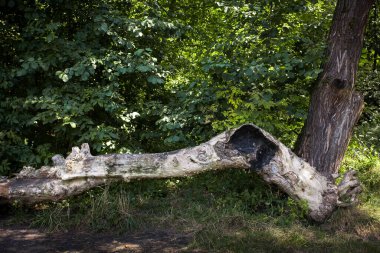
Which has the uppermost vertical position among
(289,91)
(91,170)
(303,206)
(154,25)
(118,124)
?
(154,25)

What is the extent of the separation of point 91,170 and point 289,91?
3.32 metres

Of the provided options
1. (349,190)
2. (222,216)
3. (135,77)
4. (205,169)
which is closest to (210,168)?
(205,169)

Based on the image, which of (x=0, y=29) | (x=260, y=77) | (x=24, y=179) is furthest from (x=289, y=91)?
(x=0, y=29)

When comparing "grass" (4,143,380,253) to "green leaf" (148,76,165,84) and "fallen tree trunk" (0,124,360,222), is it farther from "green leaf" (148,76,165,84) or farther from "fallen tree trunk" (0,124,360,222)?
"green leaf" (148,76,165,84)

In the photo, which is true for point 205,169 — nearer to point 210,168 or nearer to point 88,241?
point 210,168

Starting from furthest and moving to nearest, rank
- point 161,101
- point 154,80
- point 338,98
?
point 161,101
point 154,80
point 338,98

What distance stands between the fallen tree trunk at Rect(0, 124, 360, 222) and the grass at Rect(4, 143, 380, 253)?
227mm

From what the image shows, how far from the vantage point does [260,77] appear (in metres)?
6.41

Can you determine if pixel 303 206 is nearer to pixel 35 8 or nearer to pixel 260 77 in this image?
pixel 260 77

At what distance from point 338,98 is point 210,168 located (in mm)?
2341

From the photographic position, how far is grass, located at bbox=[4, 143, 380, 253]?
190 inches

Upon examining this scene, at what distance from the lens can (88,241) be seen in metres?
5.00

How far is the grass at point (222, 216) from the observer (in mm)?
4828

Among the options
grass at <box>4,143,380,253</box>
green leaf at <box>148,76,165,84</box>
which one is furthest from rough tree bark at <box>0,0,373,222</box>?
green leaf at <box>148,76,165,84</box>
